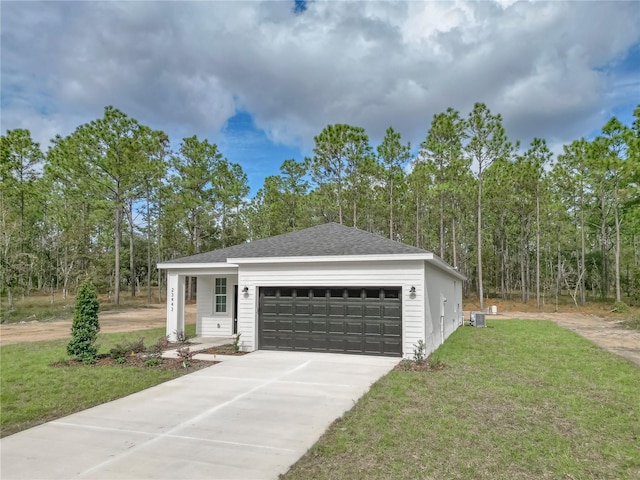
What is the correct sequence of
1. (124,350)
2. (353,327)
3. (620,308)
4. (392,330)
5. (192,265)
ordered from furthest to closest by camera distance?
(620,308)
(192,265)
(353,327)
(392,330)
(124,350)

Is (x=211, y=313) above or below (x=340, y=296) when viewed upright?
below

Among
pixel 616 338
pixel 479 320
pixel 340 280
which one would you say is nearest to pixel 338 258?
pixel 340 280

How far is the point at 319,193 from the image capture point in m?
35.4

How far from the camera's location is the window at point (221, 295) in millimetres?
14984

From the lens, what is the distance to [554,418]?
221 inches

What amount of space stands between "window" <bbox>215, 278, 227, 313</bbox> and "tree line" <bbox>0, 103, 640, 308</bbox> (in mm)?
12898

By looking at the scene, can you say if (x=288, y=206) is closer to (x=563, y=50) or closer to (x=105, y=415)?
(x=563, y=50)

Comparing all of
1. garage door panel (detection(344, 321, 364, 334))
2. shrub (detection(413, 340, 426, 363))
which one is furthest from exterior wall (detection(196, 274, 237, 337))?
shrub (detection(413, 340, 426, 363))

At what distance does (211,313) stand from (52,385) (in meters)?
7.54

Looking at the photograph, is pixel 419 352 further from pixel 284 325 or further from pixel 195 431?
pixel 195 431

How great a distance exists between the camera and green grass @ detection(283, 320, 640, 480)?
4.06m

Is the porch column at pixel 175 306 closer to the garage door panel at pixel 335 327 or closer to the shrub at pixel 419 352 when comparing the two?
the garage door panel at pixel 335 327

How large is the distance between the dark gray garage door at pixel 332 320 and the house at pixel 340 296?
0.09ft

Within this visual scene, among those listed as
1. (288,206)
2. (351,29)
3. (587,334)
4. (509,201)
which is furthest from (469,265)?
(351,29)
